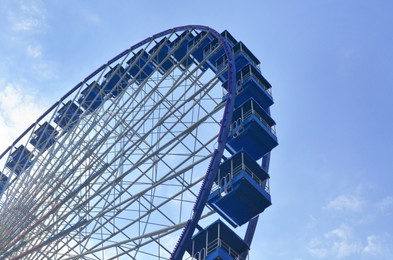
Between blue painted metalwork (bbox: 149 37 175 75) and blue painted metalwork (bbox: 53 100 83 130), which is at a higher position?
blue painted metalwork (bbox: 149 37 175 75)

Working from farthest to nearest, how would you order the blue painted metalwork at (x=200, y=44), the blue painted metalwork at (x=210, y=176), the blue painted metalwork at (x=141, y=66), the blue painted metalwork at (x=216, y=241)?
the blue painted metalwork at (x=141, y=66), the blue painted metalwork at (x=200, y=44), the blue painted metalwork at (x=216, y=241), the blue painted metalwork at (x=210, y=176)

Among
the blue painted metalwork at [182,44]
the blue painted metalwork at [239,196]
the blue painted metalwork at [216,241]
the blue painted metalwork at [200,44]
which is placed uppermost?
the blue painted metalwork at [182,44]

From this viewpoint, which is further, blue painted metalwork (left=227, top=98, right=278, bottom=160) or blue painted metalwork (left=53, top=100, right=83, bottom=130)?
blue painted metalwork (left=53, top=100, right=83, bottom=130)

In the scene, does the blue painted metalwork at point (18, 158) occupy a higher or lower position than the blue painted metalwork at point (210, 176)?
higher

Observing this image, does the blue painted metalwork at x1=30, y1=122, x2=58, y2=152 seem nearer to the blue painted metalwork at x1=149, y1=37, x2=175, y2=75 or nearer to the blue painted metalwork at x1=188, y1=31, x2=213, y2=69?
the blue painted metalwork at x1=149, y1=37, x2=175, y2=75

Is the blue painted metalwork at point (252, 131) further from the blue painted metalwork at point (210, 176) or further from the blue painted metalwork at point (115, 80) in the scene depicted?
the blue painted metalwork at point (115, 80)

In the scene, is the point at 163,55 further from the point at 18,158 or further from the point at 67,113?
the point at 18,158

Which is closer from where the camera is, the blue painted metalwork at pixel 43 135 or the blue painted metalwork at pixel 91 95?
the blue painted metalwork at pixel 43 135

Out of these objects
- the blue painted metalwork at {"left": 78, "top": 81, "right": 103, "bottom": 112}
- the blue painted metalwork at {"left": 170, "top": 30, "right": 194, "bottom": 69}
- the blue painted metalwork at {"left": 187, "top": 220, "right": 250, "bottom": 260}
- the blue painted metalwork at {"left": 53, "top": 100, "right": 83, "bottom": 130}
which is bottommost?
the blue painted metalwork at {"left": 187, "top": 220, "right": 250, "bottom": 260}

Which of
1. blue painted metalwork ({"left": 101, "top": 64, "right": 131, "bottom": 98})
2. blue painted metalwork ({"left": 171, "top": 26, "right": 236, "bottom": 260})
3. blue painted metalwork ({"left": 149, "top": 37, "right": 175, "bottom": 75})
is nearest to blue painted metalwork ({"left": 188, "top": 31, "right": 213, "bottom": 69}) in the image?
blue painted metalwork ({"left": 149, "top": 37, "right": 175, "bottom": 75})

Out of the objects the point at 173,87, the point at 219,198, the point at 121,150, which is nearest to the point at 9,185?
the point at 121,150

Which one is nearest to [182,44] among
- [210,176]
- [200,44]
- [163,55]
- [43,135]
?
[163,55]

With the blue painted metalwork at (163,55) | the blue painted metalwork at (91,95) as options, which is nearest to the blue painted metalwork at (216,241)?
the blue painted metalwork at (163,55)

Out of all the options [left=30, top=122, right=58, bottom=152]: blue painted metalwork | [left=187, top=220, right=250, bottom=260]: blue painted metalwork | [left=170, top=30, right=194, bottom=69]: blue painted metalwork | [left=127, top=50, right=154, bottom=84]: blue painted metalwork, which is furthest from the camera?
[left=127, top=50, right=154, bottom=84]: blue painted metalwork
